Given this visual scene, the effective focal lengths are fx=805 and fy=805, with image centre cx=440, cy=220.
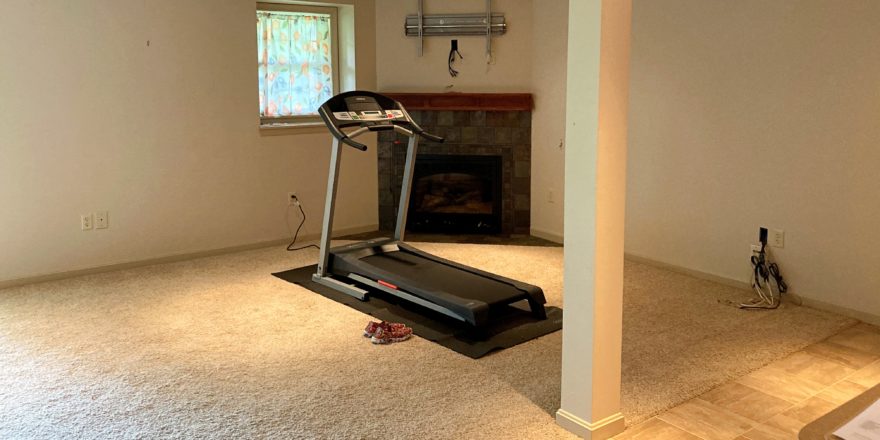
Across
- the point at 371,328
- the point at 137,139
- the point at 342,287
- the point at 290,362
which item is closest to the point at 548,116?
the point at 342,287

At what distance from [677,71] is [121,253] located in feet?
13.8

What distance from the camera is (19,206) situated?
5.41 m

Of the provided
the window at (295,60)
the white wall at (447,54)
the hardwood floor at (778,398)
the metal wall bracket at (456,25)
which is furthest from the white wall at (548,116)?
the hardwood floor at (778,398)

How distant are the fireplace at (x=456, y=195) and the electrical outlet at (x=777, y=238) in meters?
2.51

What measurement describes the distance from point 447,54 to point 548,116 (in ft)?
3.40

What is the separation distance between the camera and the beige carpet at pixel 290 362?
3.42 m

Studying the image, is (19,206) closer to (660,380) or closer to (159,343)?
(159,343)

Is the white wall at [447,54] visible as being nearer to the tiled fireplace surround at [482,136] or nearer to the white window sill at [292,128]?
the tiled fireplace surround at [482,136]

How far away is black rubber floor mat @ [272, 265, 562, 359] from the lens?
4.36 metres

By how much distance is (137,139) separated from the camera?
19.3ft

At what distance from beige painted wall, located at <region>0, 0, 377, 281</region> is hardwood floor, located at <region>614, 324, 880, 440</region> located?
4.05 meters

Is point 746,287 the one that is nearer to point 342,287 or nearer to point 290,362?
point 342,287

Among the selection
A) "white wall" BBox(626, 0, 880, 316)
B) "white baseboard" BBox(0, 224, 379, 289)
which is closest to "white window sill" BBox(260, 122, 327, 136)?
"white baseboard" BBox(0, 224, 379, 289)

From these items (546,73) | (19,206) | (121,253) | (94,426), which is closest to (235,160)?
(121,253)
